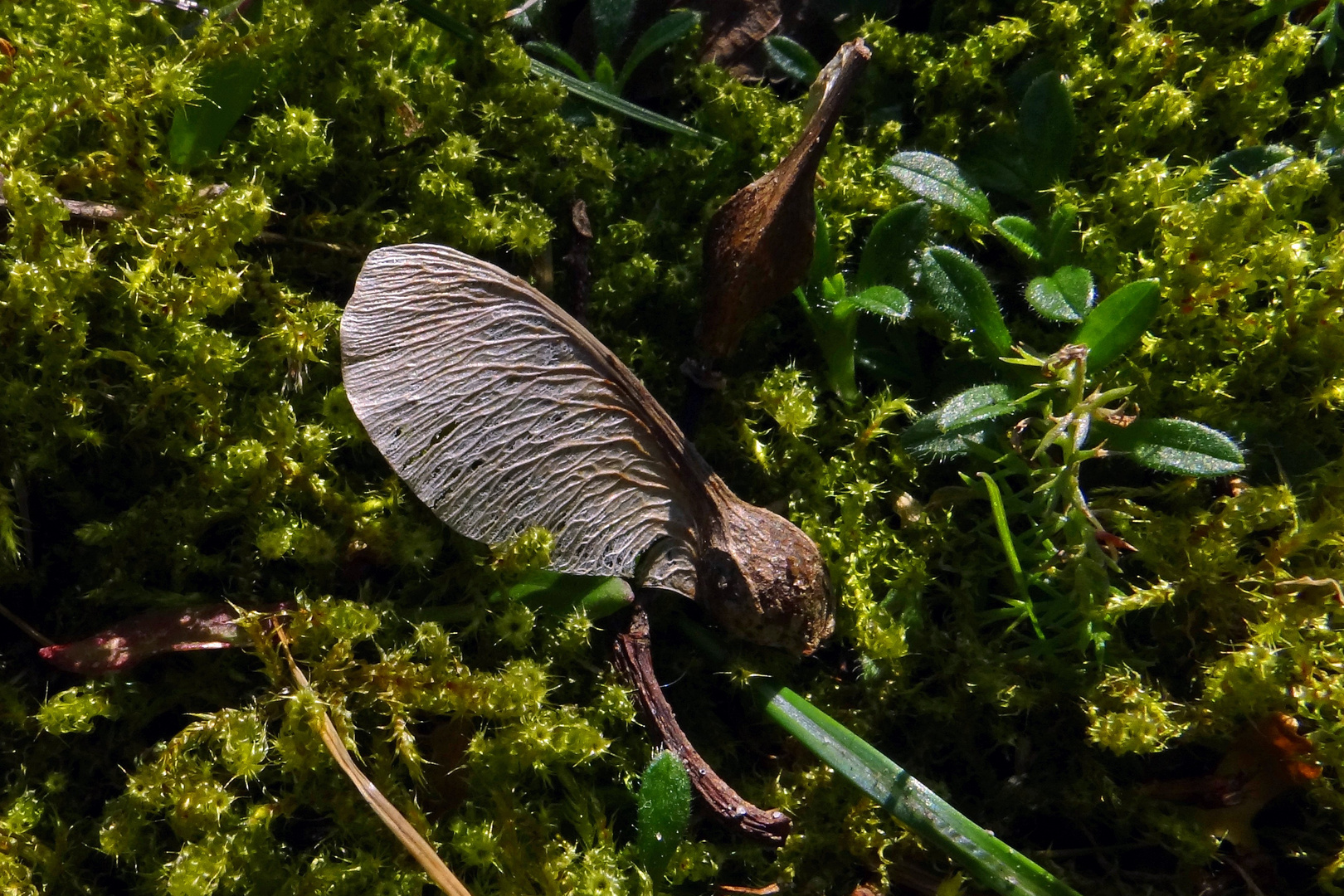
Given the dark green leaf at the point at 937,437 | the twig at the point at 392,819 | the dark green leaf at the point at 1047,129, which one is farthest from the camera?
the dark green leaf at the point at 1047,129

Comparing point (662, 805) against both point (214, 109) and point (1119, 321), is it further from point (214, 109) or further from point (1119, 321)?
point (214, 109)

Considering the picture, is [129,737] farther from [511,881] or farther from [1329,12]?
[1329,12]

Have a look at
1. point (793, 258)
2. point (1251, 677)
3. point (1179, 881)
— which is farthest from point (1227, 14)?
point (1179, 881)

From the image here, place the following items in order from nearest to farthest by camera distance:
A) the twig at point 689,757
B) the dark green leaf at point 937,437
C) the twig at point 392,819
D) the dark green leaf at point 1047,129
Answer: the twig at point 392,819 < the twig at point 689,757 < the dark green leaf at point 937,437 < the dark green leaf at point 1047,129

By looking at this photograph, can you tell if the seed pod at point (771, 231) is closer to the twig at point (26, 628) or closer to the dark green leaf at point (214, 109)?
the dark green leaf at point (214, 109)

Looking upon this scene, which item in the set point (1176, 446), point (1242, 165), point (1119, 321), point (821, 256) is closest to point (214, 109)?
point (821, 256)

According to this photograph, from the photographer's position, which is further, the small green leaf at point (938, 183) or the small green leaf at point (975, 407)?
the small green leaf at point (938, 183)

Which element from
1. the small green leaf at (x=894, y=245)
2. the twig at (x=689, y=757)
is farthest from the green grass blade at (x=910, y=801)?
the small green leaf at (x=894, y=245)
